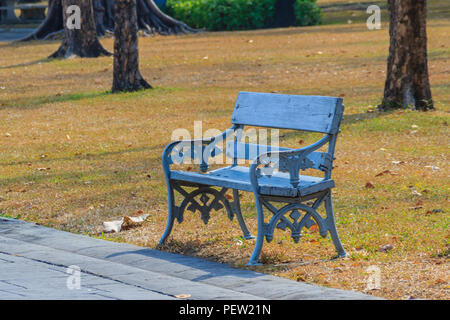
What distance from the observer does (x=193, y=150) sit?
661cm

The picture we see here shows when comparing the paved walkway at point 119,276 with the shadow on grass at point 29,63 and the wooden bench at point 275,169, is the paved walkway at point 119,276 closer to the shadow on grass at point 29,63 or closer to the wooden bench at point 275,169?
the wooden bench at point 275,169

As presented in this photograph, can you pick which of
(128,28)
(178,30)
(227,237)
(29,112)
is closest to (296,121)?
(227,237)

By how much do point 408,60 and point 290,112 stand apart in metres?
6.53

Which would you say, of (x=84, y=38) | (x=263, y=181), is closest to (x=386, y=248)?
(x=263, y=181)

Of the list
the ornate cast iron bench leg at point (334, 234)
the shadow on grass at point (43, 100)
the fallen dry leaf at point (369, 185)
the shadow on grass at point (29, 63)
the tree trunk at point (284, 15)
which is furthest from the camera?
the tree trunk at point (284, 15)

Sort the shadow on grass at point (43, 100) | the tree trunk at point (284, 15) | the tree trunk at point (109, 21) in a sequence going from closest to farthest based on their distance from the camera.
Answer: the shadow on grass at point (43, 100)
the tree trunk at point (109, 21)
the tree trunk at point (284, 15)

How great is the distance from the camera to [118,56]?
16.0 meters

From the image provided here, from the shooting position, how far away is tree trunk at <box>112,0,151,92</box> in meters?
15.7

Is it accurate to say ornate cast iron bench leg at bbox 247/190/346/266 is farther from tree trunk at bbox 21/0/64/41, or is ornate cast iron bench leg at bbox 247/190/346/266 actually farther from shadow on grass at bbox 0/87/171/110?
tree trunk at bbox 21/0/64/41

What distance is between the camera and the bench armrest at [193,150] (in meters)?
6.42

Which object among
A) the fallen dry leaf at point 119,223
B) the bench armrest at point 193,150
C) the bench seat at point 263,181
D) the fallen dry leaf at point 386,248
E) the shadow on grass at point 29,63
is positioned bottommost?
the fallen dry leaf at point 119,223

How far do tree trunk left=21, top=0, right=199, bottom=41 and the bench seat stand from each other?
2354 centimetres

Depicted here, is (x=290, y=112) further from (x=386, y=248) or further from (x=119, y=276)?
(x=119, y=276)

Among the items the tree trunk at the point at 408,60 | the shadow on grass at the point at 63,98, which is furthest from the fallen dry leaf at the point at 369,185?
the shadow on grass at the point at 63,98
